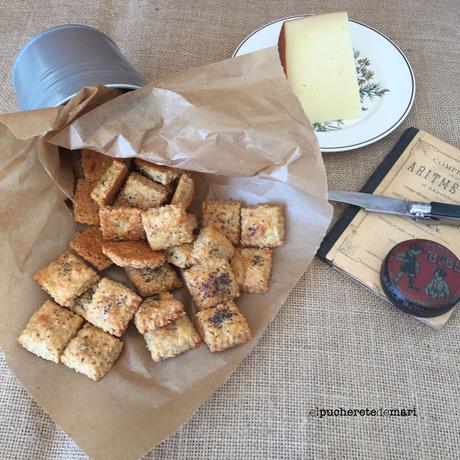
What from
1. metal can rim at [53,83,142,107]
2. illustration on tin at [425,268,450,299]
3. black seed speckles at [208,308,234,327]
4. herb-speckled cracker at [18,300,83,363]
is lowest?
illustration on tin at [425,268,450,299]

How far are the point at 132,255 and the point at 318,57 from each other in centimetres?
76

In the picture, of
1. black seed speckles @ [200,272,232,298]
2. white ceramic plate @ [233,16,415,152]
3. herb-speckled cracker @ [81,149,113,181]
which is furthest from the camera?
white ceramic plate @ [233,16,415,152]

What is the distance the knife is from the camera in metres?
1.13

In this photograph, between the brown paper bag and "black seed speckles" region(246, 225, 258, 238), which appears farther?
"black seed speckles" region(246, 225, 258, 238)

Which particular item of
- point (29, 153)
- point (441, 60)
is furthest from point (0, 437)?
point (441, 60)

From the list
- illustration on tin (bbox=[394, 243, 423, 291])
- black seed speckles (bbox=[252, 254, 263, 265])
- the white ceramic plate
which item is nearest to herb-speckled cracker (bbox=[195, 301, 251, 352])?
black seed speckles (bbox=[252, 254, 263, 265])

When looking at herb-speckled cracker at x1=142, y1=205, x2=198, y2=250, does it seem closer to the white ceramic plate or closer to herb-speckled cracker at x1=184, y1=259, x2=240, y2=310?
herb-speckled cracker at x1=184, y1=259, x2=240, y2=310

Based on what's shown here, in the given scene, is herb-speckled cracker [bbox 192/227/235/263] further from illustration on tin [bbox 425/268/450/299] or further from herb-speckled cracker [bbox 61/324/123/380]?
illustration on tin [bbox 425/268/450/299]

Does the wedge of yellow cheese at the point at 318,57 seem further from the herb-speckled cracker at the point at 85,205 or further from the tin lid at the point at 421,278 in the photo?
the herb-speckled cracker at the point at 85,205

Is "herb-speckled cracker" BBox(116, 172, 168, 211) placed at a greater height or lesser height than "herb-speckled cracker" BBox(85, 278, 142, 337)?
greater

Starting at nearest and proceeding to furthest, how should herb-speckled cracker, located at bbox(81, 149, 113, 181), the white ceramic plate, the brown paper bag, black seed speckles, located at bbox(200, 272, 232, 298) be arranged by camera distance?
the brown paper bag → black seed speckles, located at bbox(200, 272, 232, 298) → herb-speckled cracker, located at bbox(81, 149, 113, 181) → the white ceramic plate

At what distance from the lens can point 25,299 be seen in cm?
102

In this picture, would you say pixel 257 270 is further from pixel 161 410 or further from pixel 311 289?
pixel 161 410

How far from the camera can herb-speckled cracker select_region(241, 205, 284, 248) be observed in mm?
1086
